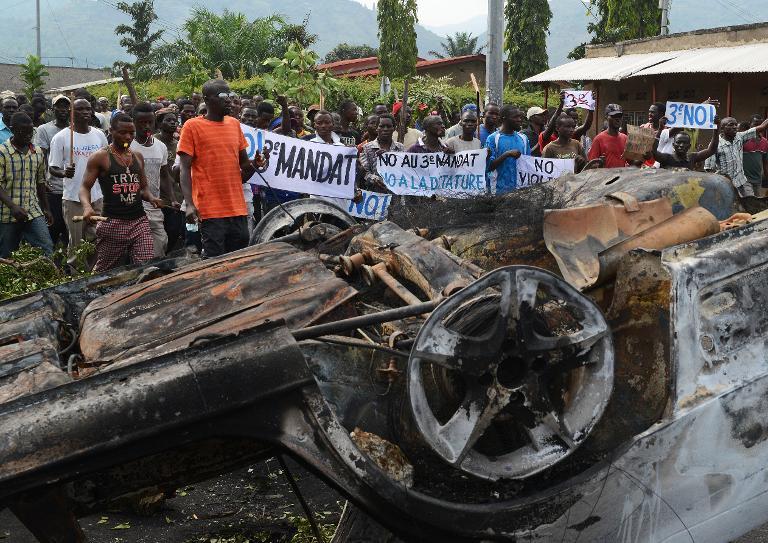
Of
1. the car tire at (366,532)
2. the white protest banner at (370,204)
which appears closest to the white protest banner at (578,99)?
the white protest banner at (370,204)

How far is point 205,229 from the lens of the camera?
679 centimetres

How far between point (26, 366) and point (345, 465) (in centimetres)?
139

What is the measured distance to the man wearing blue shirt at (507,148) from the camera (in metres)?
9.15

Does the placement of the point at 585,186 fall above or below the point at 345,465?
above

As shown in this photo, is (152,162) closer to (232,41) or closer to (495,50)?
(495,50)

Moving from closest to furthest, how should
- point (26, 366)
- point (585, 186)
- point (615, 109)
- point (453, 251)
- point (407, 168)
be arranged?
point (26, 366) < point (453, 251) < point (585, 186) < point (407, 168) < point (615, 109)

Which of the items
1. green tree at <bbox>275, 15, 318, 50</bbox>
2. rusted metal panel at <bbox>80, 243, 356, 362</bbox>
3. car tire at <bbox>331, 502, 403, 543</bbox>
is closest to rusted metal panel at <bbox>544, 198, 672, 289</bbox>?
rusted metal panel at <bbox>80, 243, 356, 362</bbox>

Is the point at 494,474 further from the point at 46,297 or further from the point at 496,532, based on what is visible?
the point at 46,297

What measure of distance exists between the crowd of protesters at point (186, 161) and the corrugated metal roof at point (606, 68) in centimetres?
1013

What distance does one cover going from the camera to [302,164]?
8.60 meters

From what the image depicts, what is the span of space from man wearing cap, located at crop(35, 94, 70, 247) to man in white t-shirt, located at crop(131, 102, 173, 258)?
1.81m

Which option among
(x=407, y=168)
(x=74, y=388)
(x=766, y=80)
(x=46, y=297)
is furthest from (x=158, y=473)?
(x=766, y=80)

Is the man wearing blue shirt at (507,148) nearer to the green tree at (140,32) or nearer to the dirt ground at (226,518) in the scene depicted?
the dirt ground at (226,518)

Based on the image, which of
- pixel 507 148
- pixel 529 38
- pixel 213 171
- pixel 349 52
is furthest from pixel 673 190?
pixel 349 52
